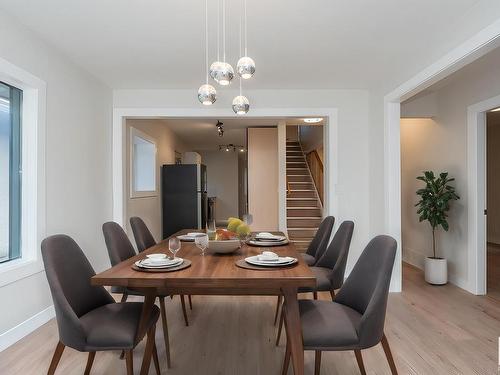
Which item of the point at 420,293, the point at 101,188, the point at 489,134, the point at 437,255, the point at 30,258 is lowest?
the point at 420,293

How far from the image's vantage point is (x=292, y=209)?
7027 millimetres

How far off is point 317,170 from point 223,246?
5749mm

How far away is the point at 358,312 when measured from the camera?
191 cm

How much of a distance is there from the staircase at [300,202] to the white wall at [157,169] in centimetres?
252

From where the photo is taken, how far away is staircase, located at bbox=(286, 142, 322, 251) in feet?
20.9

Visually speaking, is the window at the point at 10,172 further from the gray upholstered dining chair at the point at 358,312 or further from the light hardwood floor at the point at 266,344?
the gray upholstered dining chair at the point at 358,312

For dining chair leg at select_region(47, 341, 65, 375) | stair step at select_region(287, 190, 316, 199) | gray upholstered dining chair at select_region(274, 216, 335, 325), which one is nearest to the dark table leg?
dining chair leg at select_region(47, 341, 65, 375)

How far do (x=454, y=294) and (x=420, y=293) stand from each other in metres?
0.35

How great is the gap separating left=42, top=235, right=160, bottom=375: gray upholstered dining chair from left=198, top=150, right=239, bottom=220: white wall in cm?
920

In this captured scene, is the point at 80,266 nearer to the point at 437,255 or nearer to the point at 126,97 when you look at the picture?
the point at 126,97

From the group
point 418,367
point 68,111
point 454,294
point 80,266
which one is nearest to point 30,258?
point 80,266

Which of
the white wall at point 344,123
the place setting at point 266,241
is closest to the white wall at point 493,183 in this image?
the white wall at point 344,123

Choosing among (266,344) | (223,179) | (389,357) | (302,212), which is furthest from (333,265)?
(223,179)

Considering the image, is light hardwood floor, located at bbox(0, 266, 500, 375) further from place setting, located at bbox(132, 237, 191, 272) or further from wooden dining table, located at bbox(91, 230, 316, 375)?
place setting, located at bbox(132, 237, 191, 272)
